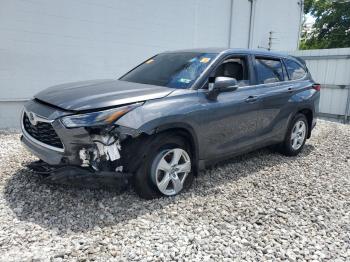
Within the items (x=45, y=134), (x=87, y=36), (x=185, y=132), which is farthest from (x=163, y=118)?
(x=87, y=36)

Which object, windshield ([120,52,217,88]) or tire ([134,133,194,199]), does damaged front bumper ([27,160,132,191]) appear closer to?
tire ([134,133,194,199])

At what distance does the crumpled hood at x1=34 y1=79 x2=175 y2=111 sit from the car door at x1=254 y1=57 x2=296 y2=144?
1.65m

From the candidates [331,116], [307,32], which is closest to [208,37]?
[331,116]

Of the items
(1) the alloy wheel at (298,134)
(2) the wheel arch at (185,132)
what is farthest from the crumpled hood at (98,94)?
(1) the alloy wheel at (298,134)

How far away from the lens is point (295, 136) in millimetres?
5785

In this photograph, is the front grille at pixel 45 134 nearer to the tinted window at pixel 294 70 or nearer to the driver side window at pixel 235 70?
the driver side window at pixel 235 70

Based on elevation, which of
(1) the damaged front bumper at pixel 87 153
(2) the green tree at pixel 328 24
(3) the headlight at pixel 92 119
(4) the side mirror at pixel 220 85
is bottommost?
(1) the damaged front bumper at pixel 87 153

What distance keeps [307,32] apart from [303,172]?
26.9 meters

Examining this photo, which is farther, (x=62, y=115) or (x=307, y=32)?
(x=307, y=32)

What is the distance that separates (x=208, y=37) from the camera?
34.1 feet

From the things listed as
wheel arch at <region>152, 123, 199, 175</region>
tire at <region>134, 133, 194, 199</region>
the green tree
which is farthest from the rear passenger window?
the green tree

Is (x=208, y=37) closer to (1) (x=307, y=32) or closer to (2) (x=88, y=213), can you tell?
(2) (x=88, y=213)

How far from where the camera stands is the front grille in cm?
336

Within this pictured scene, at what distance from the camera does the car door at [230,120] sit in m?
4.05
